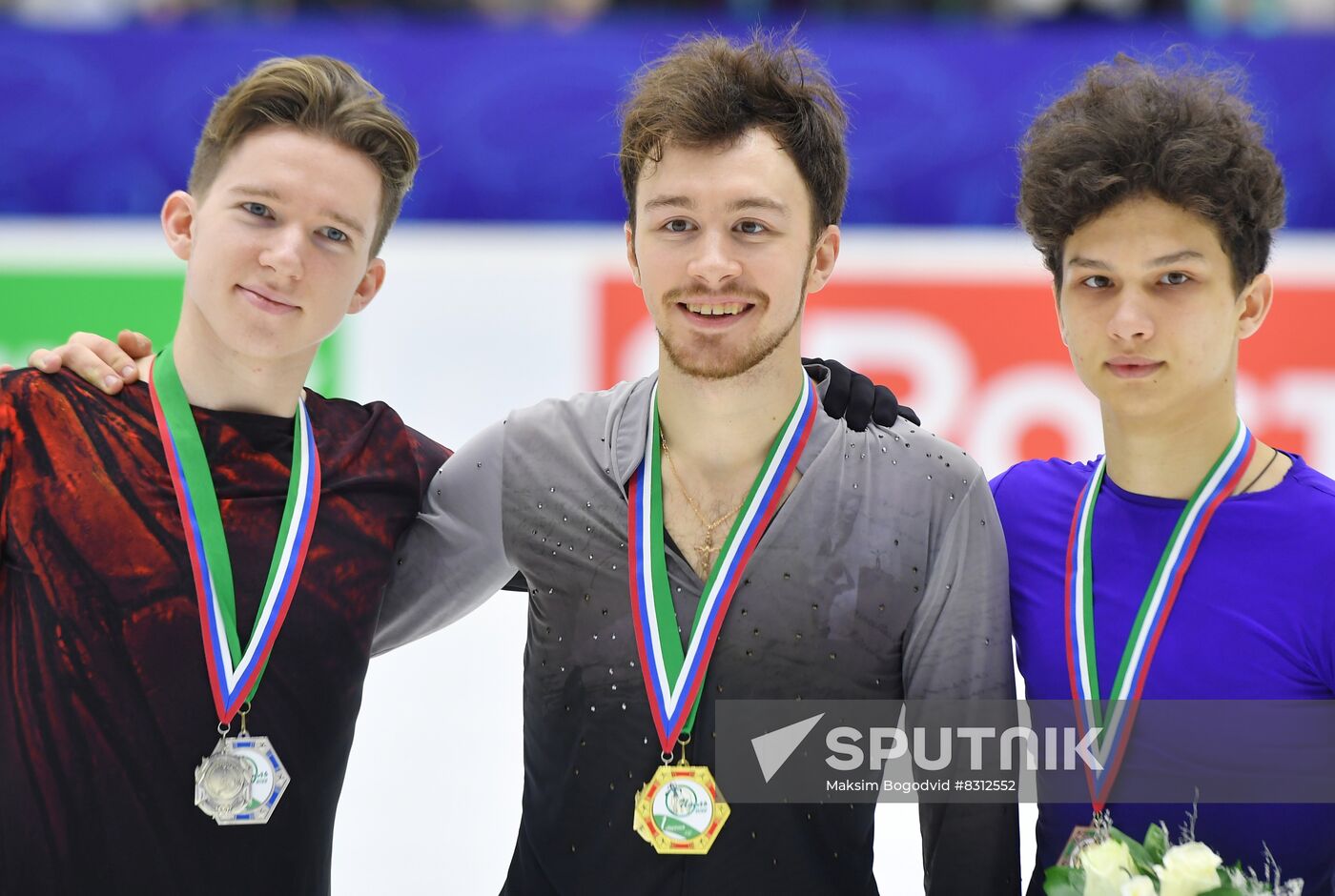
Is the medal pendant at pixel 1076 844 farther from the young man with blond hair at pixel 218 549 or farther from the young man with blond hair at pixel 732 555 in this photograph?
the young man with blond hair at pixel 218 549

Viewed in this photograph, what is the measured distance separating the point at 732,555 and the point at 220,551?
0.96 m

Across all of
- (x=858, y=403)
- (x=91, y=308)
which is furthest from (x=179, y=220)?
(x=91, y=308)

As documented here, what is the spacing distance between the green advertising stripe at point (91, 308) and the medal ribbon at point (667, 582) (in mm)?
3791

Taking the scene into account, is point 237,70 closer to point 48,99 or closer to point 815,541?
point 48,99

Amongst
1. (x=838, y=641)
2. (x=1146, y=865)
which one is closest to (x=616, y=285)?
(x=838, y=641)

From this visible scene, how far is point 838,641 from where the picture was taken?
108 inches

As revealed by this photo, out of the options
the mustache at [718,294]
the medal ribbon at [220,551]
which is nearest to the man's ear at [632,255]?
the mustache at [718,294]

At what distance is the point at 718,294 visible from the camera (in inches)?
107

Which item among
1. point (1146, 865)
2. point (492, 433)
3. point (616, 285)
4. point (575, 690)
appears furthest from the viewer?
point (616, 285)

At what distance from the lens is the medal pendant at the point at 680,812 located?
8.74 ft

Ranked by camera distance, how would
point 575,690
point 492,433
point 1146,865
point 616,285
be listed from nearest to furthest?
point 1146,865
point 575,690
point 492,433
point 616,285

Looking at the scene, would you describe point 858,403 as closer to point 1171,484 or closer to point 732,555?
point 732,555

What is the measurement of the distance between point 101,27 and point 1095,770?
588cm

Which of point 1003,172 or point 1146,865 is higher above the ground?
point 1003,172
